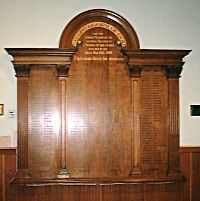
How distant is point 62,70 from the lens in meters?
5.30

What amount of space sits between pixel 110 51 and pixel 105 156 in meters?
1.47

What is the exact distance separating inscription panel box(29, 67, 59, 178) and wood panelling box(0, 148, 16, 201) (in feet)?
0.83

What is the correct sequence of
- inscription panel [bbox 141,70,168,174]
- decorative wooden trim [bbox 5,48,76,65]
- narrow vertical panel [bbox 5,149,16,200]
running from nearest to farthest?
decorative wooden trim [bbox 5,48,76,65] → narrow vertical panel [bbox 5,149,16,200] → inscription panel [bbox 141,70,168,174]

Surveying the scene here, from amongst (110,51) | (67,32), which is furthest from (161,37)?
(67,32)

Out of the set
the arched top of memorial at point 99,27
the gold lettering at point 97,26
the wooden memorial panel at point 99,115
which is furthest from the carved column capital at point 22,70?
the gold lettering at point 97,26

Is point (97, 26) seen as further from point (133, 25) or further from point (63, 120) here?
point (63, 120)

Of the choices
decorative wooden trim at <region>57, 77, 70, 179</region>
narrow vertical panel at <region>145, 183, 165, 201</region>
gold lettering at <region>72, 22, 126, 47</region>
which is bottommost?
narrow vertical panel at <region>145, 183, 165, 201</region>

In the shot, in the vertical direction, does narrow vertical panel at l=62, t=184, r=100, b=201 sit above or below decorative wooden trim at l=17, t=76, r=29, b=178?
below

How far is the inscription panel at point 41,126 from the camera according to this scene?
5312 millimetres

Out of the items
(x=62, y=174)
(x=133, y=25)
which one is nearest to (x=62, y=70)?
(x=133, y=25)

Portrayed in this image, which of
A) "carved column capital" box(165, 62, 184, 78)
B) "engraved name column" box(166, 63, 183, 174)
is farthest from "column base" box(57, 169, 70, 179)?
"carved column capital" box(165, 62, 184, 78)

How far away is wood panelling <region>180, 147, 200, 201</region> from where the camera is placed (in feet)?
18.1

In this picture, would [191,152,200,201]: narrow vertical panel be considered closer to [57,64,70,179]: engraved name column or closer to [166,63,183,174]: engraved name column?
[166,63,183,174]: engraved name column

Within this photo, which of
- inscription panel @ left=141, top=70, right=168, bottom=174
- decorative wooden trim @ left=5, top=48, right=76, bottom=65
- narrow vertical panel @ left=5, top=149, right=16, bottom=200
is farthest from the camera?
→ inscription panel @ left=141, top=70, right=168, bottom=174
